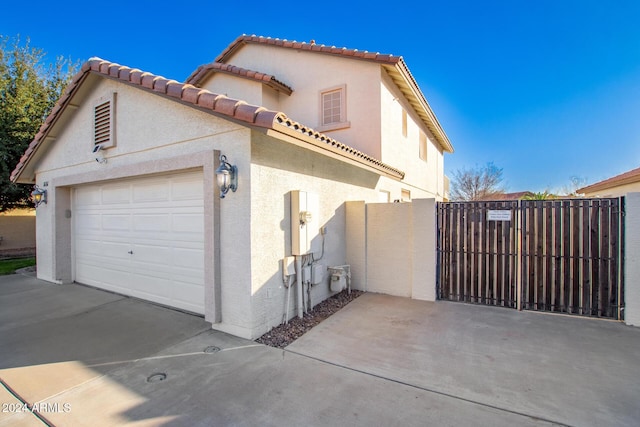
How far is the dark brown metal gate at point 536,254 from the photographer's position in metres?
5.95

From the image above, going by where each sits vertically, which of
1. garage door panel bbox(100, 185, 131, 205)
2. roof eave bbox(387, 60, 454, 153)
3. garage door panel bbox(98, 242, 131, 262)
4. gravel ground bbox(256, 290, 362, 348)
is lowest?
gravel ground bbox(256, 290, 362, 348)

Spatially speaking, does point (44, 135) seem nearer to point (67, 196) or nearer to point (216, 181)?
point (67, 196)

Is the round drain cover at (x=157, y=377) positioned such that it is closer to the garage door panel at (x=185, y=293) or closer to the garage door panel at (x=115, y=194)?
the garage door panel at (x=185, y=293)

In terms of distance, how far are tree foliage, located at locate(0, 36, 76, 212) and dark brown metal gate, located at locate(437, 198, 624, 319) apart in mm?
19637

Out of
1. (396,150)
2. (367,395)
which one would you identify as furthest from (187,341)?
(396,150)

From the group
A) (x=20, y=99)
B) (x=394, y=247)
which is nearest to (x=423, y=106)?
(x=394, y=247)

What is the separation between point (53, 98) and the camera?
16.4 meters

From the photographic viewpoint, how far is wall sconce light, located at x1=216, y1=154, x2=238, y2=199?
5.03 m

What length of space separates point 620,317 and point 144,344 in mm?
8972

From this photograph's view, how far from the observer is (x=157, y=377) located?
398 cm

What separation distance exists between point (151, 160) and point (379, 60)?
7428 mm

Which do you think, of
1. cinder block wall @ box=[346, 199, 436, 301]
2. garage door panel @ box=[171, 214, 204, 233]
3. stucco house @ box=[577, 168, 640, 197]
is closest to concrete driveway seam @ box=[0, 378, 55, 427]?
garage door panel @ box=[171, 214, 204, 233]

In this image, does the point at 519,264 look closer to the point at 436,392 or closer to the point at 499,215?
the point at 499,215

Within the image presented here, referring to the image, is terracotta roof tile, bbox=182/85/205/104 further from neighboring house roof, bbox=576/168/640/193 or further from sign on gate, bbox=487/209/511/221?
neighboring house roof, bbox=576/168/640/193
